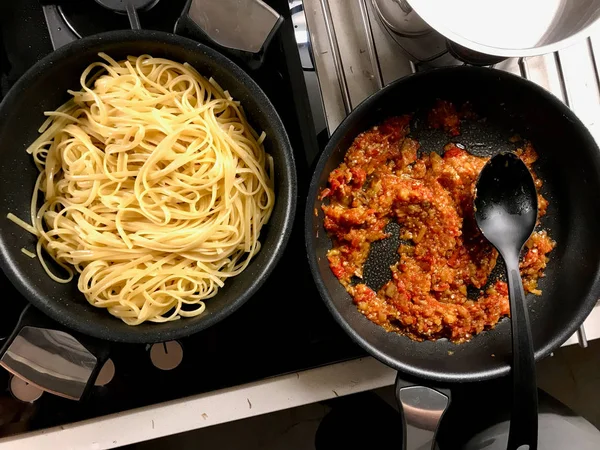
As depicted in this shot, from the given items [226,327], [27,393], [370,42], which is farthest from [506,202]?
[27,393]

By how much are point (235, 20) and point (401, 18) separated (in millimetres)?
409

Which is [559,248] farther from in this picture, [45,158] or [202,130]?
[45,158]

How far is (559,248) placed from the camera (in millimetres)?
1462

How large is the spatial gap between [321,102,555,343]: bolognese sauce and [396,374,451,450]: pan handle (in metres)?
0.17

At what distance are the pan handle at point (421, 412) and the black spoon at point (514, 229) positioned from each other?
177 millimetres

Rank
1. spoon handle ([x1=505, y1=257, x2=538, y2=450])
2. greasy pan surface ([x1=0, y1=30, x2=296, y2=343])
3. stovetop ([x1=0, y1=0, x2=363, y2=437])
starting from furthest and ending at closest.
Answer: stovetop ([x1=0, y1=0, x2=363, y2=437]) < spoon handle ([x1=505, y1=257, x2=538, y2=450]) < greasy pan surface ([x1=0, y1=30, x2=296, y2=343])

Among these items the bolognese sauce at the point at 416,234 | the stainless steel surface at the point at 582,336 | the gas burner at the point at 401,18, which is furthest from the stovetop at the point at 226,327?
the stainless steel surface at the point at 582,336

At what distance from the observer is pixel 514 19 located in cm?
119

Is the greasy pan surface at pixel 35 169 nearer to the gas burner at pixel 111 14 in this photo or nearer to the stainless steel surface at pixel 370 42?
the gas burner at pixel 111 14

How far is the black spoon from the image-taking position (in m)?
1.23

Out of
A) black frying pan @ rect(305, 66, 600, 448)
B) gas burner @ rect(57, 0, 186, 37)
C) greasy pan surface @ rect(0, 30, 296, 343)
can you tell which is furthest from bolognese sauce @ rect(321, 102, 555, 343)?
gas burner @ rect(57, 0, 186, 37)

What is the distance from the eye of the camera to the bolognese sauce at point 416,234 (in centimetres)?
136

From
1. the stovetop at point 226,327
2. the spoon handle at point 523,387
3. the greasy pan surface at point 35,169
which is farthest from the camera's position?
the stovetop at point 226,327

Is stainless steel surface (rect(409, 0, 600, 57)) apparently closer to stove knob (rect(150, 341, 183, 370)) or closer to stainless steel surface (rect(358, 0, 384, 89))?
stainless steel surface (rect(358, 0, 384, 89))
